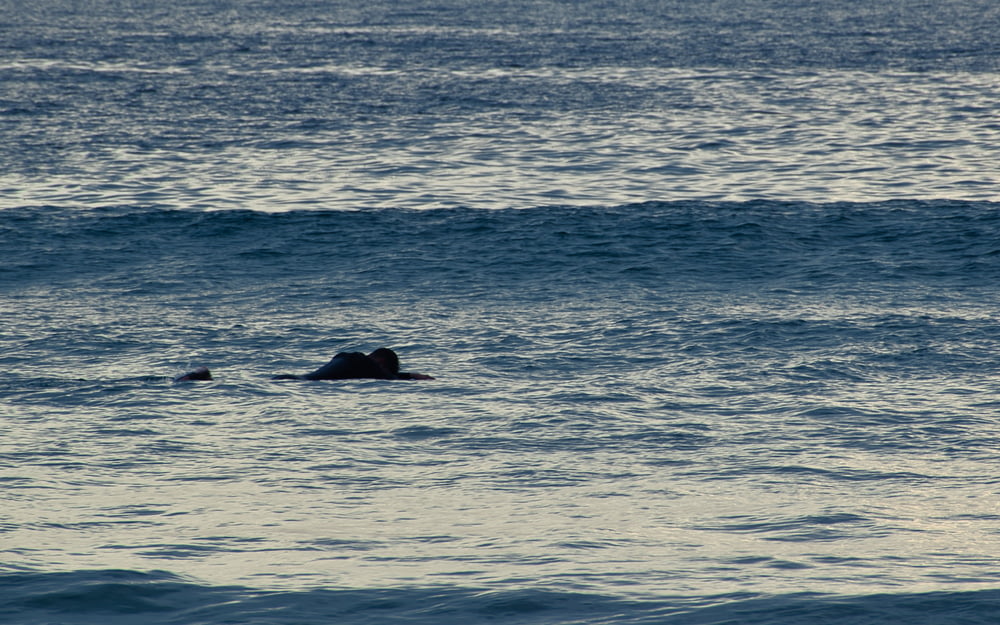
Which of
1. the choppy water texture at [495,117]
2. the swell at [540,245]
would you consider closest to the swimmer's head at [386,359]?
the swell at [540,245]

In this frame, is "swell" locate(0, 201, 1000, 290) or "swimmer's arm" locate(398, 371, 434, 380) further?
"swell" locate(0, 201, 1000, 290)

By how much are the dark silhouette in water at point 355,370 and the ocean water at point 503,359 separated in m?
0.16

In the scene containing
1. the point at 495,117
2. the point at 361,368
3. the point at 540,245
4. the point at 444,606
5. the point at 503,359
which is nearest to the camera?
the point at 444,606

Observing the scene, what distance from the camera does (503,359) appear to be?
12.8 m

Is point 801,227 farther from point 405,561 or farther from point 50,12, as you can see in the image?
point 50,12

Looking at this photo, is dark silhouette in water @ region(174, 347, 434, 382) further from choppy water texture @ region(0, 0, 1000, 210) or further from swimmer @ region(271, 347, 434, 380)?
choppy water texture @ region(0, 0, 1000, 210)

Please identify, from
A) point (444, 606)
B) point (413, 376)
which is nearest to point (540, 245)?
point (413, 376)

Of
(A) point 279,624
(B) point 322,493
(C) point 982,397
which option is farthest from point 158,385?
(C) point 982,397

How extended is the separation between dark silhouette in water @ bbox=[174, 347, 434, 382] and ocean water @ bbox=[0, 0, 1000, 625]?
0.16m

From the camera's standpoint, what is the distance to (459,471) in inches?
380

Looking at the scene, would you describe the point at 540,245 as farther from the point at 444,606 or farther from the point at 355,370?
the point at 444,606

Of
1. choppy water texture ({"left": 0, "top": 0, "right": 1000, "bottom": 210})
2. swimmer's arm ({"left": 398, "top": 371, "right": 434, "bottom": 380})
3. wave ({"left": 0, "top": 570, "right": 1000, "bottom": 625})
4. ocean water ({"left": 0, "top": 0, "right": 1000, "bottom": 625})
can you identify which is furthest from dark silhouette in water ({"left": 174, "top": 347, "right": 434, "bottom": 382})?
choppy water texture ({"left": 0, "top": 0, "right": 1000, "bottom": 210})

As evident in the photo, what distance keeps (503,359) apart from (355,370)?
5.11 ft

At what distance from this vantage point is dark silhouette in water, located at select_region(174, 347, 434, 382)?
11945 millimetres
